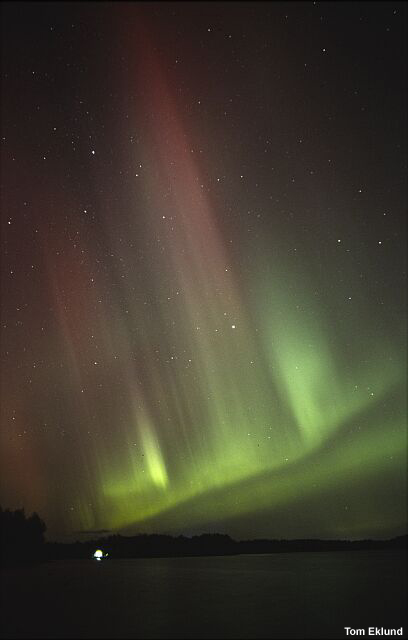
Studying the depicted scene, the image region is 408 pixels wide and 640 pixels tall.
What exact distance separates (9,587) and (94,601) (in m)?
14.7

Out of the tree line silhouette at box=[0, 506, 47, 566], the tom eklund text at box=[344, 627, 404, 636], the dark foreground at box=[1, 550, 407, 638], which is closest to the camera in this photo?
the tom eklund text at box=[344, 627, 404, 636]

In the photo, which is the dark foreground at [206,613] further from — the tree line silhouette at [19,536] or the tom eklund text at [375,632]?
the tree line silhouette at [19,536]

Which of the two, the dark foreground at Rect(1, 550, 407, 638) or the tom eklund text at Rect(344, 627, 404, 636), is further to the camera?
the dark foreground at Rect(1, 550, 407, 638)

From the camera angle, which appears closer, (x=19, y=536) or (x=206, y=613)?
(x=206, y=613)

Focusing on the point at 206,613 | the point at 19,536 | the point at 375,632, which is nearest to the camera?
the point at 375,632

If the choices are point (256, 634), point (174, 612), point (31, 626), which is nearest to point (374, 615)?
point (256, 634)

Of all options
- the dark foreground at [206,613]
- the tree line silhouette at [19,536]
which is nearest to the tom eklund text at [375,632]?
the dark foreground at [206,613]

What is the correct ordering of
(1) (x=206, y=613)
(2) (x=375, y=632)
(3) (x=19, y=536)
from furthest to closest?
(3) (x=19, y=536) < (1) (x=206, y=613) < (2) (x=375, y=632)

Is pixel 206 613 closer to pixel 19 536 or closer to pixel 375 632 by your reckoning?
pixel 375 632

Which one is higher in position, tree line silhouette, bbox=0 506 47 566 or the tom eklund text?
tree line silhouette, bbox=0 506 47 566

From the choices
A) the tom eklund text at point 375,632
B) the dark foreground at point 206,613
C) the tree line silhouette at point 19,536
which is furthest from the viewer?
the tree line silhouette at point 19,536

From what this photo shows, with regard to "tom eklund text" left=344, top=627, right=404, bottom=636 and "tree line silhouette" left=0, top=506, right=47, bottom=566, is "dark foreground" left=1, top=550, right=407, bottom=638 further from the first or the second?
"tree line silhouette" left=0, top=506, right=47, bottom=566

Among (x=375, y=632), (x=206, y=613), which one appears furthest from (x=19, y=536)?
(x=375, y=632)

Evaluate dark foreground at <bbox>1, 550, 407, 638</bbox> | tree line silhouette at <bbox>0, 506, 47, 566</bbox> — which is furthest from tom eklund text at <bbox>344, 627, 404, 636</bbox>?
tree line silhouette at <bbox>0, 506, 47, 566</bbox>
